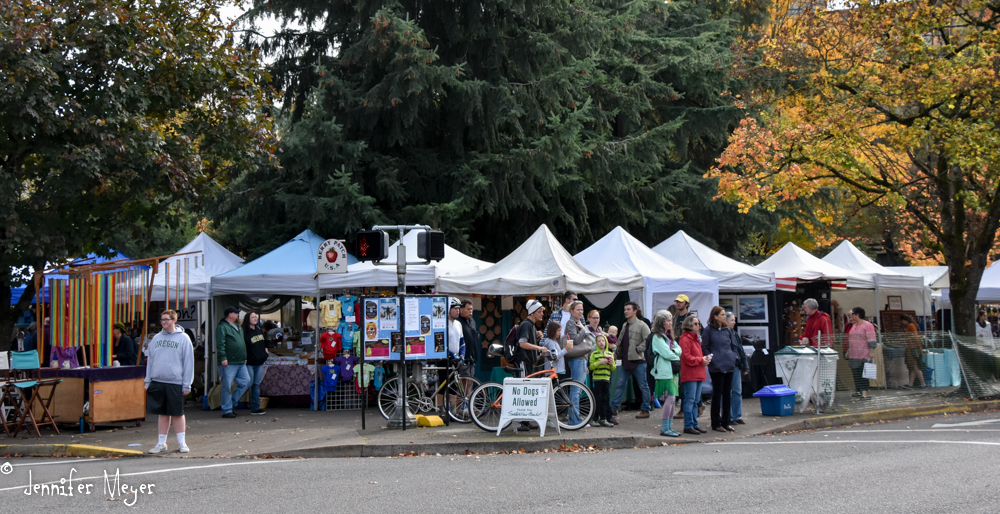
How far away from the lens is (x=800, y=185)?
20.0m

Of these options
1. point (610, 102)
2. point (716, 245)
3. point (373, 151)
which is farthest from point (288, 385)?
point (716, 245)

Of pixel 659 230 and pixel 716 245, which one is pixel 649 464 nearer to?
pixel 659 230

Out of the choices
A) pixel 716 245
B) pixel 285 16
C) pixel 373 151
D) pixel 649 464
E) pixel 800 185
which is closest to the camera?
pixel 649 464

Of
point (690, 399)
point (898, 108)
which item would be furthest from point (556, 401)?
point (898, 108)

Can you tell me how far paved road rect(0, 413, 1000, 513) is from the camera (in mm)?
7395

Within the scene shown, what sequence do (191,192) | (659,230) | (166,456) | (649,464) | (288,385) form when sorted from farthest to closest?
(659,230)
(288,385)
(191,192)
(166,456)
(649,464)

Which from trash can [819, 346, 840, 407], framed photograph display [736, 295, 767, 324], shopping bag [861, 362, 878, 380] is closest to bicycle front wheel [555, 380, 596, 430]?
trash can [819, 346, 840, 407]

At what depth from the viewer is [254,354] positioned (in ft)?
52.2

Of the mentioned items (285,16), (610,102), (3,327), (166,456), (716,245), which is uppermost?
(285,16)

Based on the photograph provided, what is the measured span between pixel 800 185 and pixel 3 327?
53.8 ft

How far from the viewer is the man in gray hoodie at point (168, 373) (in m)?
11.4

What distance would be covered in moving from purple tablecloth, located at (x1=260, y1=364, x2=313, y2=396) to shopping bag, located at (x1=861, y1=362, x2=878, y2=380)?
33.1 feet

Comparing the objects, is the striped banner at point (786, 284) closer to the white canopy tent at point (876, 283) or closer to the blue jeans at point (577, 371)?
the white canopy tent at point (876, 283)

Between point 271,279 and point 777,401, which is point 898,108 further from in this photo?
point 271,279
